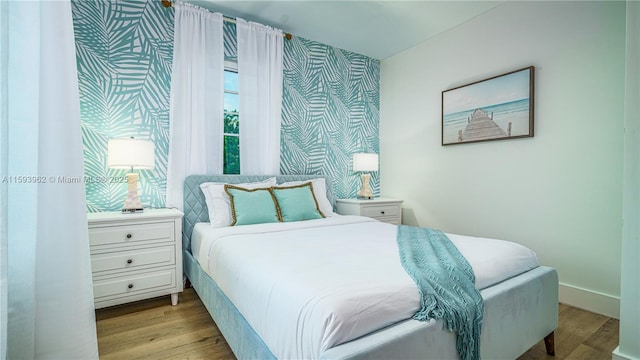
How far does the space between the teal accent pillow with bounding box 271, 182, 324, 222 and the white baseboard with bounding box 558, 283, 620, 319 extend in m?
1.99

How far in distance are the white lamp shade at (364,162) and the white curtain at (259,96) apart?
0.96 metres

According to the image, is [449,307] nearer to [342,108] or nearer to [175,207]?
[175,207]

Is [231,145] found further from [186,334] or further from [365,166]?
[186,334]

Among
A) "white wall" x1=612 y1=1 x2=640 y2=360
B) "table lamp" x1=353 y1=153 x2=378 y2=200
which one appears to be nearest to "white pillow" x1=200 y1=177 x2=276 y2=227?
"table lamp" x1=353 y1=153 x2=378 y2=200

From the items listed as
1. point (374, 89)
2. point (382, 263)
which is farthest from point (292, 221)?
point (374, 89)

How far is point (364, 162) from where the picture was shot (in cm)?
361

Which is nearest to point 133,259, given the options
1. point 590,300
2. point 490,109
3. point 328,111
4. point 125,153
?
point 125,153

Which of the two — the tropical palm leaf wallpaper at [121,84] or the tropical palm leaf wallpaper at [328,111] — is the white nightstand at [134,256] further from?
the tropical palm leaf wallpaper at [328,111]

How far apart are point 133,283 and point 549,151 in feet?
10.8

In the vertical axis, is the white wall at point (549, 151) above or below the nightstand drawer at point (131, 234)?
above

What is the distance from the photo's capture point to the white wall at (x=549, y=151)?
2.18 metres

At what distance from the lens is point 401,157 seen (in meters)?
3.79

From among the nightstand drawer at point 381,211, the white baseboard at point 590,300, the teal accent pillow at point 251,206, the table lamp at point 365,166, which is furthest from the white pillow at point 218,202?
the white baseboard at point 590,300

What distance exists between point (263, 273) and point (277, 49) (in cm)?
254
